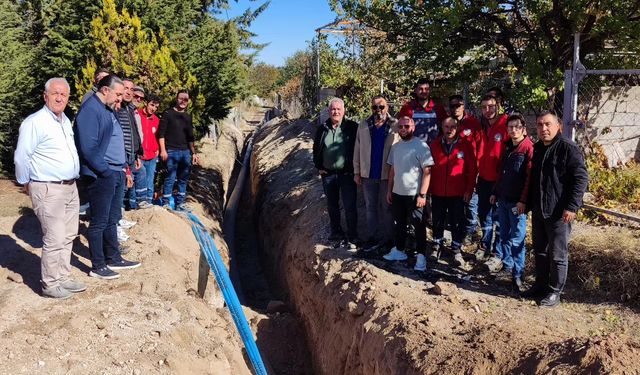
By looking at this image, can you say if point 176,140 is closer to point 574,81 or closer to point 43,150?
point 43,150

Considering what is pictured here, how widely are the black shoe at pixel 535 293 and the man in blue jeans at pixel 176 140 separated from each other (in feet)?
18.2

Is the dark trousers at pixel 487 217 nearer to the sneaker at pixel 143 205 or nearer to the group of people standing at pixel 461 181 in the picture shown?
the group of people standing at pixel 461 181

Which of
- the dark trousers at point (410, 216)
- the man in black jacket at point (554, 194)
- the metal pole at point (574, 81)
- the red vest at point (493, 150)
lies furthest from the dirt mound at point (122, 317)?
the metal pole at point (574, 81)

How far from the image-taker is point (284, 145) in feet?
47.5

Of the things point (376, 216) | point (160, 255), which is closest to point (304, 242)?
point (376, 216)

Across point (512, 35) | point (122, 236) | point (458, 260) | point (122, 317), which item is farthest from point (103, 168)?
point (512, 35)

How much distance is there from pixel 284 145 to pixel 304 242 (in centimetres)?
718

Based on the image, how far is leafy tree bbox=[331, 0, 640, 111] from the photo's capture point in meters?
6.02

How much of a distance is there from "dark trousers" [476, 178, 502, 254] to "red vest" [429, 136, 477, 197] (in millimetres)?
157

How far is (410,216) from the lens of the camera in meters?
5.87

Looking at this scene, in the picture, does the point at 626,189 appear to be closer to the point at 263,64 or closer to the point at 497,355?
the point at 497,355

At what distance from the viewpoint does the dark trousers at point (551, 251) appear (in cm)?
453

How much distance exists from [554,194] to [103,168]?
14.2 feet

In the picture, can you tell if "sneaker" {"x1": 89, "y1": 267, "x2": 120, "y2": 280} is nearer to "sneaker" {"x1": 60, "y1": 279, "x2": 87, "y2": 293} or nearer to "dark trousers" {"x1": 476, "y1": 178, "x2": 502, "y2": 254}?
"sneaker" {"x1": 60, "y1": 279, "x2": 87, "y2": 293}
